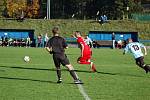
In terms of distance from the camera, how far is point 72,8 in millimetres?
96312

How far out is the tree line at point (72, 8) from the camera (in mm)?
81544

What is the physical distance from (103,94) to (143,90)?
4.99ft

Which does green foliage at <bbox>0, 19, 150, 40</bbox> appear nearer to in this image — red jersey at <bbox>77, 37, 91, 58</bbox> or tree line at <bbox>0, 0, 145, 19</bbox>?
tree line at <bbox>0, 0, 145, 19</bbox>

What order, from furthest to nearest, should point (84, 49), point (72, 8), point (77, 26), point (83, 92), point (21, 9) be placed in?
point (72, 8)
point (21, 9)
point (77, 26)
point (84, 49)
point (83, 92)

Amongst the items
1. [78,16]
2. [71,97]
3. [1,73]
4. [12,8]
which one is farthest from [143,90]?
[78,16]


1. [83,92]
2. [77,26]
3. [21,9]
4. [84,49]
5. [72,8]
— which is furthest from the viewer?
[72,8]

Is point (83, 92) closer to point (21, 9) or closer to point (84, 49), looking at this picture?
point (84, 49)

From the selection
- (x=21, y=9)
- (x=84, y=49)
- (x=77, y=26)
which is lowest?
(x=77, y=26)

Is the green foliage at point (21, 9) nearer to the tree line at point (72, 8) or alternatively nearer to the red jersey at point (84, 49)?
the tree line at point (72, 8)

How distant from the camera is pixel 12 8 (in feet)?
265

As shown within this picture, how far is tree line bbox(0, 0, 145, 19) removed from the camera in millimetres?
81544

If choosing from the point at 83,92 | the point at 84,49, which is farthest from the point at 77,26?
the point at 83,92

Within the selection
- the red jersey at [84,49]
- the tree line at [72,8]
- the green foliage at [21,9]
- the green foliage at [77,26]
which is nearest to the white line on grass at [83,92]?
the red jersey at [84,49]

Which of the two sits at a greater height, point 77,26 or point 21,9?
point 21,9
